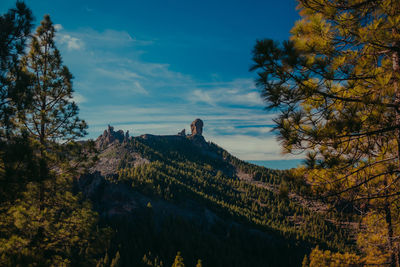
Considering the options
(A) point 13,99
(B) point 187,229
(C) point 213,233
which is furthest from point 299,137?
(C) point 213,233

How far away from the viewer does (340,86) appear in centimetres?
563

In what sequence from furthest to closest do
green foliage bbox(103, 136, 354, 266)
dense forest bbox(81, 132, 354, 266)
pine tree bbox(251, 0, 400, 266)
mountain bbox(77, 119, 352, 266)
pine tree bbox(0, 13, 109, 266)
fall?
dense forest bbox(81, 132, 354, 266) < green foliage bbox(103, 136, 354, 266) < mountain bbox(77, 119, 352, 266) < pine tree bbox(0, 13, 109, 266) < pine tree bbox(251, 0, 400, 266)

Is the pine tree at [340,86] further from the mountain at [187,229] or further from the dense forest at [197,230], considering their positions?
the dense forest at [197,230]

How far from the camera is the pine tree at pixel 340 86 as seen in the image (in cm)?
485

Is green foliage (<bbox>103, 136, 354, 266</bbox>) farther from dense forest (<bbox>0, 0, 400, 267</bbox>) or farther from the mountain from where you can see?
dense forest (<bbox>0, 0, 400, 267</bbox>)

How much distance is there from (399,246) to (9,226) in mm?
15291

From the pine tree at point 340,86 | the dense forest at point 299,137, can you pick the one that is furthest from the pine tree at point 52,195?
the pine tree at point 340,86

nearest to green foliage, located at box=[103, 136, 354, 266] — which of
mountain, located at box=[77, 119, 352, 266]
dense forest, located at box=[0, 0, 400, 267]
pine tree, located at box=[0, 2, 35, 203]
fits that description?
mountain, located at box=[77, 119, 352, 266]

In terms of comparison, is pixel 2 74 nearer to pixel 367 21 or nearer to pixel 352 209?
pixel 367 21

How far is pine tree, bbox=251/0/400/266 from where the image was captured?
4.85 metres

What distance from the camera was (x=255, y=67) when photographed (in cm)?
496

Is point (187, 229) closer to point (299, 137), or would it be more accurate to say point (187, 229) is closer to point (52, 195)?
point (52, 195)

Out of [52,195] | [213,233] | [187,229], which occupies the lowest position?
[213,233]

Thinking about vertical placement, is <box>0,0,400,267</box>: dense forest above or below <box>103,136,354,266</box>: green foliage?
above
